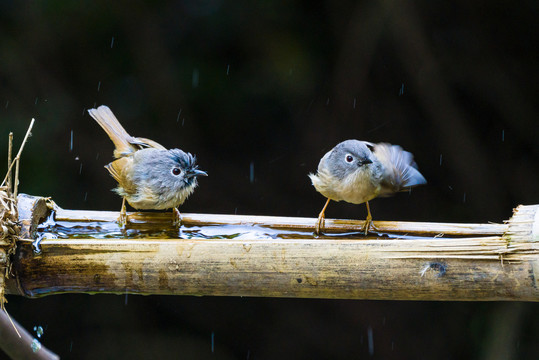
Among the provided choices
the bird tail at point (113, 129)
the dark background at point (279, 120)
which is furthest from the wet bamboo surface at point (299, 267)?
the dark background at point (279, 120)

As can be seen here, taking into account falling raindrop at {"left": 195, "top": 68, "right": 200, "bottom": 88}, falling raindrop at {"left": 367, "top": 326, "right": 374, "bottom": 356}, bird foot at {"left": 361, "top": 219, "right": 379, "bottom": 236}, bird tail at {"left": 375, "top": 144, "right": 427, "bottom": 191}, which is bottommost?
falling raindrop at {"left": 367, "top": 326, "right": 374, "bottom": 356}

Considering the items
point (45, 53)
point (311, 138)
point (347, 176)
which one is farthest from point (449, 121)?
point (45, 53)

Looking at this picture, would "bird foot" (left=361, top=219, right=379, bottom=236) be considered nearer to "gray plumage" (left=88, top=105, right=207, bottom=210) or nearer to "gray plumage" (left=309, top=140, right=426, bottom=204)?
"gray plumage" (left=309, top=140, right=426, bottom=204)

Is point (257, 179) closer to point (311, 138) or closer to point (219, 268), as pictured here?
point (311, 138)

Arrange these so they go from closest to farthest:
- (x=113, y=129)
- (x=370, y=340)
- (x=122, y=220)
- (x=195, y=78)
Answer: (x=122, y=220), (x=113, y=129), (x=195, y=78), (x=370, y=340)

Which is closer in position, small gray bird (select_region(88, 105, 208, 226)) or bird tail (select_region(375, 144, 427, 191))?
small gray bird (select_region(88, 105, 208, 226))

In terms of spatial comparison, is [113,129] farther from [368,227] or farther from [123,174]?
[368,227]

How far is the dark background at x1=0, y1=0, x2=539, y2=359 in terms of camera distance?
5.35m

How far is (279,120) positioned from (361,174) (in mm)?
2360

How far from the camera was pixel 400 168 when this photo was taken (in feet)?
12.3

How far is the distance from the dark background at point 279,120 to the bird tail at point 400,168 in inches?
77.8

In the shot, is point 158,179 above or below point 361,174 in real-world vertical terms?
below

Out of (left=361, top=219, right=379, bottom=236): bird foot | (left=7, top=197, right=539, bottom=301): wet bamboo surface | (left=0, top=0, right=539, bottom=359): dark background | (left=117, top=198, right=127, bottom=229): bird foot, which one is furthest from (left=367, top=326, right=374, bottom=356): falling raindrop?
(left=7, top=197, right=539, bottom=301): wet bamboo surface

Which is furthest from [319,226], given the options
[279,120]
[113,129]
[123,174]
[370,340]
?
[370,340]
